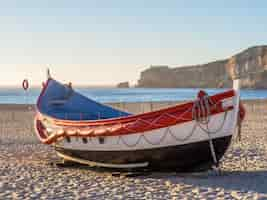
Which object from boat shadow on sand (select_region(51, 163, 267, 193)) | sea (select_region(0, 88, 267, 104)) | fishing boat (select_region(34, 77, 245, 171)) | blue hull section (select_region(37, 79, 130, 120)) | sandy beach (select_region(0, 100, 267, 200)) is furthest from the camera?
sea (select_region(0, 88, 267, 104))

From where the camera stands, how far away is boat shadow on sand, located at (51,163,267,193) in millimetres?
8106

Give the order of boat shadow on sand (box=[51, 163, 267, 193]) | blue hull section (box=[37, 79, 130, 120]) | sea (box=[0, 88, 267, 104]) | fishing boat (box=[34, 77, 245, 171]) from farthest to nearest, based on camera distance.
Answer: sea (box=[0, 88, 267, 104]), blue hull section (box=[37, 79, 130, 120]), fishing boat (box=[34, 77, 245, 171]), boat shadow on sand (box=[51, 163, 267, 193])

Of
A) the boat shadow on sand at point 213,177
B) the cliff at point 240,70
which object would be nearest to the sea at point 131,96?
the boat shadow on sand at point 213,177

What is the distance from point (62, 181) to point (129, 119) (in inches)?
79.1

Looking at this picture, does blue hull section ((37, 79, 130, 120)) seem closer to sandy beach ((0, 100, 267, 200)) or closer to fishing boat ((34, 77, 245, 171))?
sandy beach ((0, 100, 267, 200))

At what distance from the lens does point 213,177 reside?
898 centimetres

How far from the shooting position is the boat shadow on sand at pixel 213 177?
811 cm

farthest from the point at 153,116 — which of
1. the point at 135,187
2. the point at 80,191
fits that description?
the point at 80,191

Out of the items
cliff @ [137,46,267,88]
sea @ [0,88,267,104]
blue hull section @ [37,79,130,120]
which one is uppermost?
cliff @ [137,46,267,88]

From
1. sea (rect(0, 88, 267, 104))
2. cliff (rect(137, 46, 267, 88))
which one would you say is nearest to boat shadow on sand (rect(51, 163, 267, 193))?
sea (rect(0, 88, 267, 104))

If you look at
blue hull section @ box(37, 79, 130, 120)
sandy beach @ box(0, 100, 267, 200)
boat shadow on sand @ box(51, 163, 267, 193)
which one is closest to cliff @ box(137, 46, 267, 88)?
blue hull section @ box(37, 79, 130, 120)

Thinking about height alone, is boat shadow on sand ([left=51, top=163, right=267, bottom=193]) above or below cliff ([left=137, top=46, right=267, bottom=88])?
below

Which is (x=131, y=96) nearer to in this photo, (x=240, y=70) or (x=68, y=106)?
(x=68, y=106)

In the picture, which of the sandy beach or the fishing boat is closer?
the sandy beach
